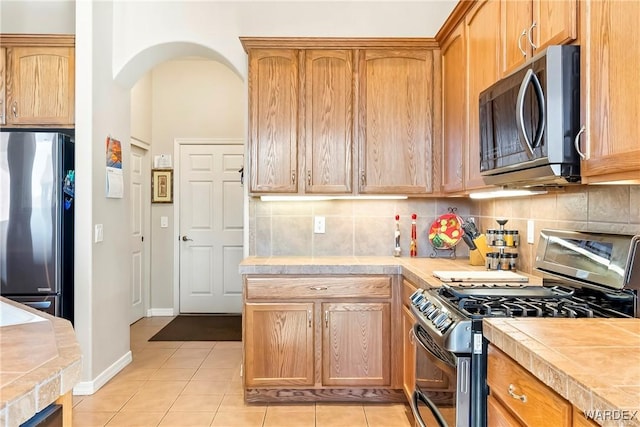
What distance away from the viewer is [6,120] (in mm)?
2980

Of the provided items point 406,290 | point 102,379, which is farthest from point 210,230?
point 406,290

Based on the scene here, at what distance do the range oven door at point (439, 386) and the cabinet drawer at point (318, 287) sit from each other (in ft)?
2.29

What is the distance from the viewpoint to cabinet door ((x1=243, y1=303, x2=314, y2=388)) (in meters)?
2.67

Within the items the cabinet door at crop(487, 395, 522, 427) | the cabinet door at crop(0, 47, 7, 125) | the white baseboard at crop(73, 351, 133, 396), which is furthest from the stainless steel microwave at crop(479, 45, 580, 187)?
the cabinet door at crop(0, 47, 7, 125)

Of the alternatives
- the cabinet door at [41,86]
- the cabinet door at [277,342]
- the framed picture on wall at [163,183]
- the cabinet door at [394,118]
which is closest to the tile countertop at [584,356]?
the cabinet door at [277,342]

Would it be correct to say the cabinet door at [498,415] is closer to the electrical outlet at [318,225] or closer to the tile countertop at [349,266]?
the tile countertop at [349,266]

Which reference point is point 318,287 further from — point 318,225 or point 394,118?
point 394,118

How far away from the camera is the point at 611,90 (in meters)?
1.34

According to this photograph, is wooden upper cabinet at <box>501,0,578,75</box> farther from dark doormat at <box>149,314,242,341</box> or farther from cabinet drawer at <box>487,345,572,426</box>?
dark doormat at <box>149,314,242,341</box>

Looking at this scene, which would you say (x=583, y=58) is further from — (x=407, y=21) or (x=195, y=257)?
(x=195, y=257)

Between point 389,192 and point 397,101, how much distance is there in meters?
0.62

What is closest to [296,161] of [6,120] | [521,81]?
[521,81]

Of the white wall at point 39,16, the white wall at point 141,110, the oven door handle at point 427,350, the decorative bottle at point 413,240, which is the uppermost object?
the white wall at point 39,16

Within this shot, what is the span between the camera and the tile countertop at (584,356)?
0.82m
